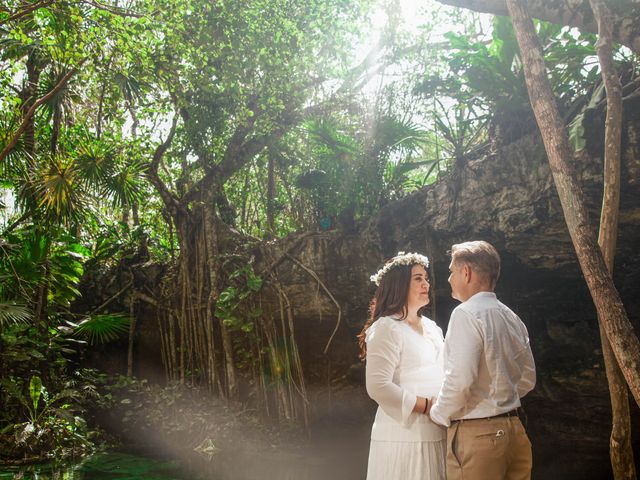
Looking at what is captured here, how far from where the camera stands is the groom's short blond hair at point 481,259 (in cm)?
231

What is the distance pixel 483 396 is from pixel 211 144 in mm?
7237

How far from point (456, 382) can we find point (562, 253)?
13.7ft

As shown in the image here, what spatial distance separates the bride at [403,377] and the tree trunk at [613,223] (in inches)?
66.6

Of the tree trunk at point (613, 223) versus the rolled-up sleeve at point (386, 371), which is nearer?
the rolled-up sleeve at point (386, 371)

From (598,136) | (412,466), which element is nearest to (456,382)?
(412,466)

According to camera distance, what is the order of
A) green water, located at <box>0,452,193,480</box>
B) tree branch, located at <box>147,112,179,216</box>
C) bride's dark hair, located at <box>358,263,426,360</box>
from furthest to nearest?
tree branch, located at <box>147,112,179,216</box> → green water, located at <box>0,452,193,480</box> → bride's dark hair, located at <box>358,263,426,360</box>

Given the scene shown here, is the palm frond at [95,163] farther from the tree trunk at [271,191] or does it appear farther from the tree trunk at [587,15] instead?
the tree trunk at [587,15]

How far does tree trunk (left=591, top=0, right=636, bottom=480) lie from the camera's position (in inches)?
145

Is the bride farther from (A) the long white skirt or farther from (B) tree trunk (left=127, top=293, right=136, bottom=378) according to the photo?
(B) tree trunk (left=127, top=293, right=136, bottom=378)

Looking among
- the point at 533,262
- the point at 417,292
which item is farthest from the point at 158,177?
the point at 417,292

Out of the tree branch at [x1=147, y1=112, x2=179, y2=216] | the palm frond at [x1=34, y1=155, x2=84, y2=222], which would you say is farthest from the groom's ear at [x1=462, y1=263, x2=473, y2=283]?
the tree branch at [x1=147, y1=112, x2=179, y2=216]

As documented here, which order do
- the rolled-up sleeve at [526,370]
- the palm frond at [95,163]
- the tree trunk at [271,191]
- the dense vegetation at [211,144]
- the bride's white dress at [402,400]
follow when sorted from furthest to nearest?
1. the tree trunk at [271,191]
2. the palm frond at [95,163]
3. the dense vegetation at [211,144]
4. the bride's white dress at [402,400]
5. the rolled-up sleeve at [526,370]

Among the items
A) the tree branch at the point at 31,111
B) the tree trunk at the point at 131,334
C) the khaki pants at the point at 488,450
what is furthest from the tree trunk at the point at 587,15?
the tree trunk at the point at 131,334

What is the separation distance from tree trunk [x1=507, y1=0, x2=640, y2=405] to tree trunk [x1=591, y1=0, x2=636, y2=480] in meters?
0.30
